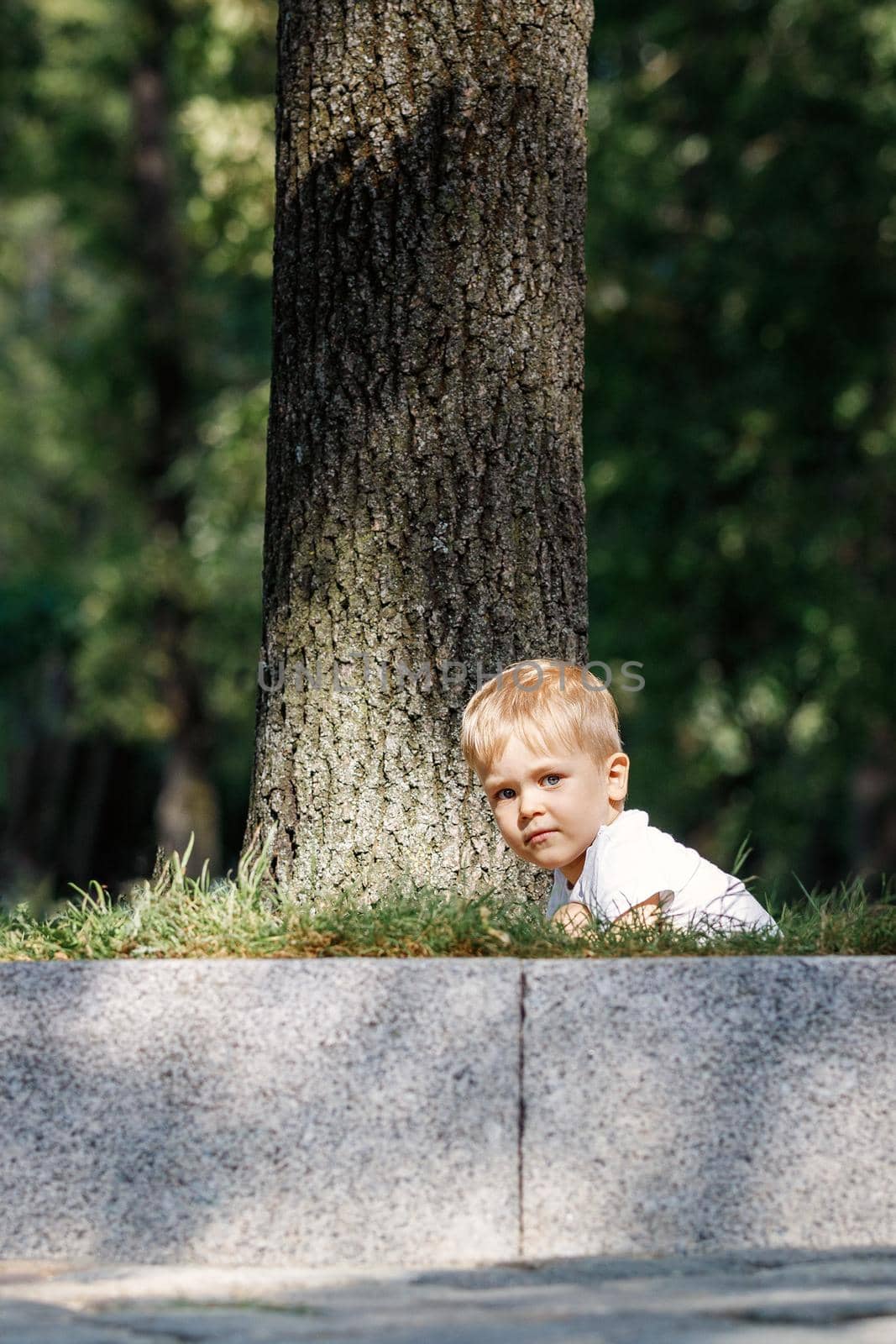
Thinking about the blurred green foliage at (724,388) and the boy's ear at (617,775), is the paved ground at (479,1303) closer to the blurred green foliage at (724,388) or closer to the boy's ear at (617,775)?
the boy's ear at (617,775)

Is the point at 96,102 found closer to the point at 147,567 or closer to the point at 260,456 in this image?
the point at 147,567

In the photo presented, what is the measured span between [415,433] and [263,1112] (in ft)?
6.09

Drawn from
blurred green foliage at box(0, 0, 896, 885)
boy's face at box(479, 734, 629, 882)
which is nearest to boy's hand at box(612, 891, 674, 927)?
boy's face at box(479, 734, 629, 882)

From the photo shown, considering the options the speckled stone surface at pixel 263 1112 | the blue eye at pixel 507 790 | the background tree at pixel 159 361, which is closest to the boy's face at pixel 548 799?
the blue eye at pixel 507 790

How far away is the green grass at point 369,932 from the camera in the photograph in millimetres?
3354

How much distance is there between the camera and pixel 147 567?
58.0 ft

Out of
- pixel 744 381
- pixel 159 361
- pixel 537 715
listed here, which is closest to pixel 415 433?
pixel 537 715

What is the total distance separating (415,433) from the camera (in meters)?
4.20

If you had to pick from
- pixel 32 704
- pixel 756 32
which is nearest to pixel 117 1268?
pixel 756 32

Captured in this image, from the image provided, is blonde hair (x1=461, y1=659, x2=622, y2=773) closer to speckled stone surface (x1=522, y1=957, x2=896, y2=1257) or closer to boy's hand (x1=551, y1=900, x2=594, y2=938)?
boy's hand (x1=551, y1=900, x2=594, y2=938)

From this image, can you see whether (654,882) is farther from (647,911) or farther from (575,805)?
(575,805)

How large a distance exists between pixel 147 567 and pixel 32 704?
10274mm

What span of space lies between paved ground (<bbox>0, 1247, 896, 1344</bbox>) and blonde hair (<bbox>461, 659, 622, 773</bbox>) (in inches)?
50.6

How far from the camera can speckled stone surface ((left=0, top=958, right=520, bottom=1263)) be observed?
3055 mm
